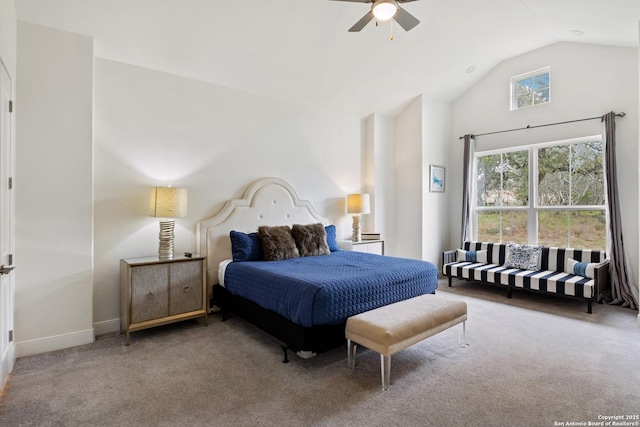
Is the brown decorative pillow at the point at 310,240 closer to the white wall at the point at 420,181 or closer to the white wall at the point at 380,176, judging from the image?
the white wall at the point at 380,176

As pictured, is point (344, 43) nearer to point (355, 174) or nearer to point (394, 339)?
point (355, 174)

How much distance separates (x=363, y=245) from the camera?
5230mm

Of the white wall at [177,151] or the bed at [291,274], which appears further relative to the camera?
the white wall at [177,151]

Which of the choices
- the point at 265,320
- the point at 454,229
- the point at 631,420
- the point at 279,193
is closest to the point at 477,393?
the point at 631,420

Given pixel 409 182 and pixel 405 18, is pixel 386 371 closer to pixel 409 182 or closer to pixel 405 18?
pixel 405 18

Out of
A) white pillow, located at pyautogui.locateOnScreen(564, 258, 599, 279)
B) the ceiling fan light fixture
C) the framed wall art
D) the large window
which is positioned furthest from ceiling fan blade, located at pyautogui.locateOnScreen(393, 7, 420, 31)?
white pillow, located at pyautogui.locateOnScreen(564, 258, 599, 279)

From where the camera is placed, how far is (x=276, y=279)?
2969 mm

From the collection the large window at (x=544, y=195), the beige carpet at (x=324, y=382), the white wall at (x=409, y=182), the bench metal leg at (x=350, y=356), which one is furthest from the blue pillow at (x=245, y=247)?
the large window at (x=544, y=195)

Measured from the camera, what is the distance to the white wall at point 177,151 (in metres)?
3.50

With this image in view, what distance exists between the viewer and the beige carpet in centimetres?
204

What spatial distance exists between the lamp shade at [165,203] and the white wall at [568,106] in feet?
15.7

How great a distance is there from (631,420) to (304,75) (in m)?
4.44

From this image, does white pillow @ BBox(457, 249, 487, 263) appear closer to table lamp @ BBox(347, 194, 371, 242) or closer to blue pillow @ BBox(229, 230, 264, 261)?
table lamp @ BBox(347, 194, 371, 242)

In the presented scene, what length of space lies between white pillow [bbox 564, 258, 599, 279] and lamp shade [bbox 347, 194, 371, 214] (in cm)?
286
